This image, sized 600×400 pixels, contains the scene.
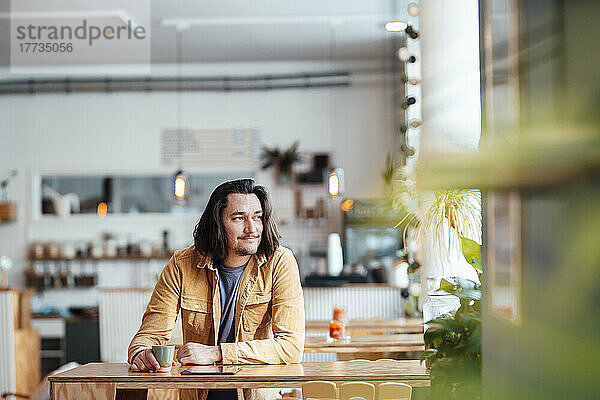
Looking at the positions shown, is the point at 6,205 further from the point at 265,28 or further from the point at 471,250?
the point at 471,250

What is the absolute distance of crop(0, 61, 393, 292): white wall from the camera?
968cm

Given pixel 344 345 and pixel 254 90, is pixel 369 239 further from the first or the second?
pixel 344 345

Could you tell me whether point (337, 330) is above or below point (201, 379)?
below

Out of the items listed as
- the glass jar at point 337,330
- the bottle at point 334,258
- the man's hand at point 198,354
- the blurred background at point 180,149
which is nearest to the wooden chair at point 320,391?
the man's hand at point 198,354

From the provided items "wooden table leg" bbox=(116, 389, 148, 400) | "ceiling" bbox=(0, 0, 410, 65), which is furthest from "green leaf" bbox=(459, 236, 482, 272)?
"ceiling" bbox=(0, 0, 410, 65)

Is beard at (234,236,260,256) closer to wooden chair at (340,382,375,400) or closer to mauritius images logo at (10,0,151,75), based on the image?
wooden chair at (340,382,375,400)

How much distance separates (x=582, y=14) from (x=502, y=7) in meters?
0.14

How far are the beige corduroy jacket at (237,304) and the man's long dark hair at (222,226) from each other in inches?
1.6

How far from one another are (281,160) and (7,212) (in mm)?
3585

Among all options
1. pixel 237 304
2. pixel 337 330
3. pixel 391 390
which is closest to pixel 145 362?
pixel 237 304

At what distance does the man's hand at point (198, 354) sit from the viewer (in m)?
2.67

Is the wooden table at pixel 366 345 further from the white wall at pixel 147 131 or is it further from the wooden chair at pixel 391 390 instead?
the white wall at pixel 147 131

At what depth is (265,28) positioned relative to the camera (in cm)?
815

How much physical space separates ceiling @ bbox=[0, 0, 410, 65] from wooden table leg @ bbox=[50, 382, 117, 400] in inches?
201
